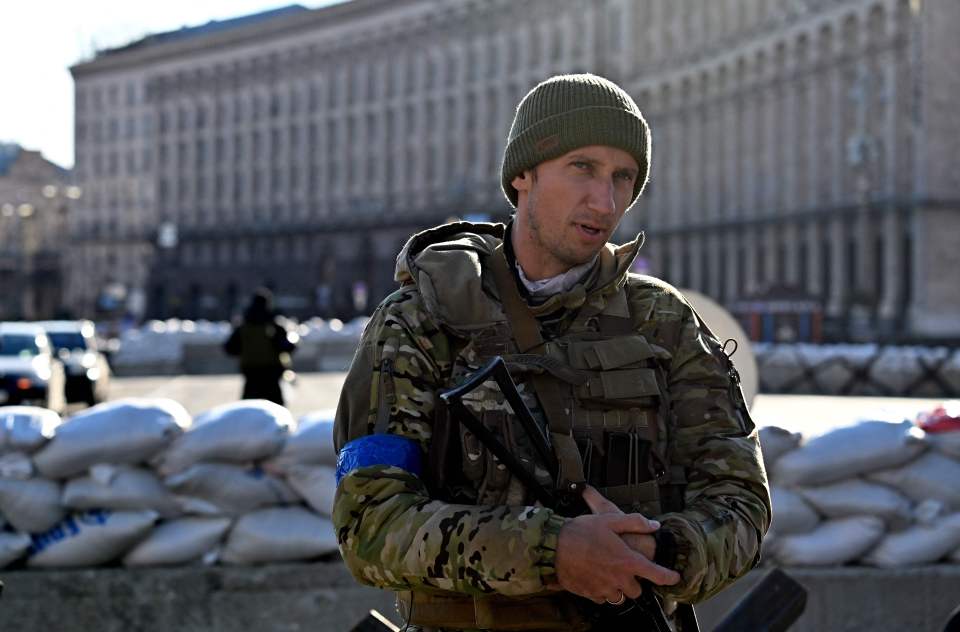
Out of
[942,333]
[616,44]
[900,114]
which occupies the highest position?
[616,44]

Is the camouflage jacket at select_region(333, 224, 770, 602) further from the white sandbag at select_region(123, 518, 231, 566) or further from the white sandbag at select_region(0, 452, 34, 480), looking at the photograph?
the white sandbag at select_region(0, 452, 34, 480)

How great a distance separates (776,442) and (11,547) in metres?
3.12

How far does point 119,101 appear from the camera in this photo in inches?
3684

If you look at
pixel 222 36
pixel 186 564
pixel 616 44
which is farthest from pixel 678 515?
pixel 222 36

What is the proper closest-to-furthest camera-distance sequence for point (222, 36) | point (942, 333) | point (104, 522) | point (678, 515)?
point (678, 515) → point (104, 522) → point (942, 333) → point (222, 36)

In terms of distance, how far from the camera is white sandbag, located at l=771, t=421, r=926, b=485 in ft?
17.6

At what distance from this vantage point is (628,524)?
1827 mm

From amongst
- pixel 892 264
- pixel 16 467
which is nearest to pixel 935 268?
pixel 892 264

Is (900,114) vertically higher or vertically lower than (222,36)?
lower

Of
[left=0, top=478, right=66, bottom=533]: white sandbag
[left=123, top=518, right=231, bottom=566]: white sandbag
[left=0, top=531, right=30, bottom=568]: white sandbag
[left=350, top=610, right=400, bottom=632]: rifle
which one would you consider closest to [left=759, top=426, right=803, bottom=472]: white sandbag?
[left=123, top=518, right=231, bottom=566]: white sandbag

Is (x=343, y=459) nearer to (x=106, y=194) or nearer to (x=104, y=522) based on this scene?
(x=104, y=522)

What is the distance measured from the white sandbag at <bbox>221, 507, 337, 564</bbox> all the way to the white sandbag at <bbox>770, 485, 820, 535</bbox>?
1.81m

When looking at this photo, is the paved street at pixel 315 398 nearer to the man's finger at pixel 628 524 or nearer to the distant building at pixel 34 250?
the man's finger at pixel 628 524

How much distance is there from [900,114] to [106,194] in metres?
68.6
